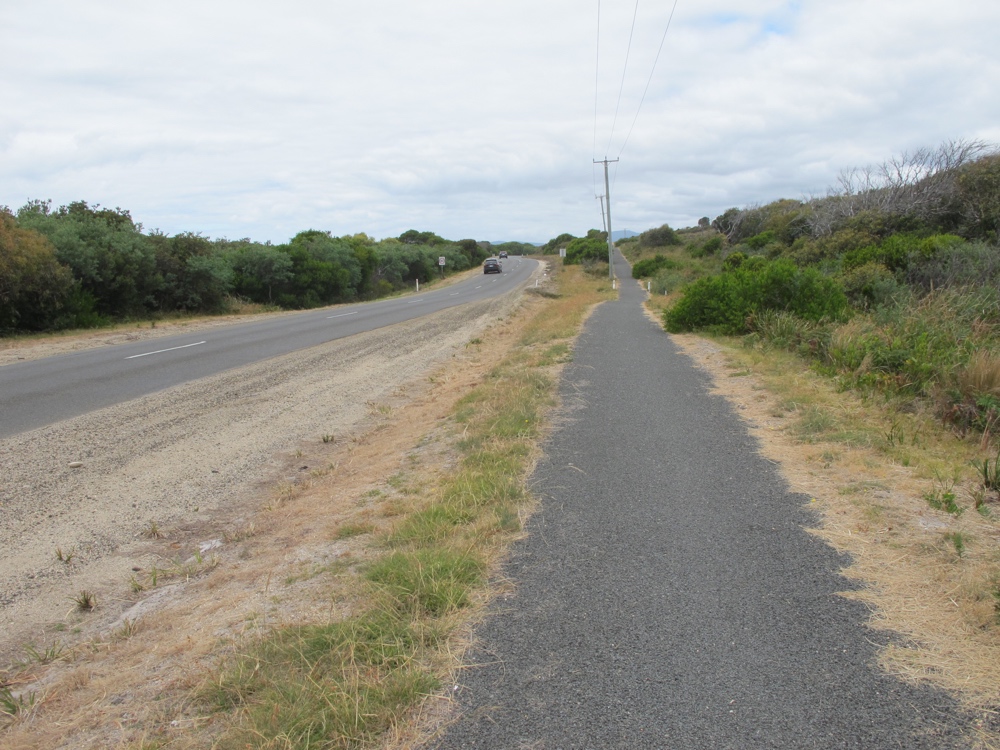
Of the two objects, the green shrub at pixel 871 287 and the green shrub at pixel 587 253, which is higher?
the green shrub at pixel 587 253

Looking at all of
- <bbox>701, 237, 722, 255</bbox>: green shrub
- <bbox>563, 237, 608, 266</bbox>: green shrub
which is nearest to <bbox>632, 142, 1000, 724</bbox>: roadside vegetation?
<bbox>701, 237, 722, 255</bbox>: green shrub

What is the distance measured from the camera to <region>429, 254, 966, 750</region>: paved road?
2.88 metres

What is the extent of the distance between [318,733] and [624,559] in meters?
2.19

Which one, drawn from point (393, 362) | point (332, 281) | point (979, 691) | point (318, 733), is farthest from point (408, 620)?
point (332, 281)

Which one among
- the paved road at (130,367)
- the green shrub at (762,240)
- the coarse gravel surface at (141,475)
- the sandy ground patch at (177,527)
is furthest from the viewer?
the green shrub at (762,240)

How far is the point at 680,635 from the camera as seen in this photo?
3553 mm

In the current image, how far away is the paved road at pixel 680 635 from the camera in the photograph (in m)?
2.88

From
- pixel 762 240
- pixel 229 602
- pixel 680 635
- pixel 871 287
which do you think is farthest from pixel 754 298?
pixel 762 240

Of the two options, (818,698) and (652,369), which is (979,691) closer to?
(818,698)

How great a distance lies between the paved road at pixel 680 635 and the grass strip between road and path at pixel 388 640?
0.73 feet

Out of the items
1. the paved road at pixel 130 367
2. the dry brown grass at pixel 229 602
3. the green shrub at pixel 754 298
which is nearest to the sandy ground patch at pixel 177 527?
the dry brown grass at pixel 229 602

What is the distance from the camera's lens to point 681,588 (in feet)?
13.3

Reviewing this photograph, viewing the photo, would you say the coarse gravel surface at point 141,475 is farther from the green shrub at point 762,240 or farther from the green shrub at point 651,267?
the green shrub at point 651,267

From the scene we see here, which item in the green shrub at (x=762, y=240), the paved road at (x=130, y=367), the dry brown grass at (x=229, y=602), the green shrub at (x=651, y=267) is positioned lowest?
the dry brown grass at (x=229, y=602)
